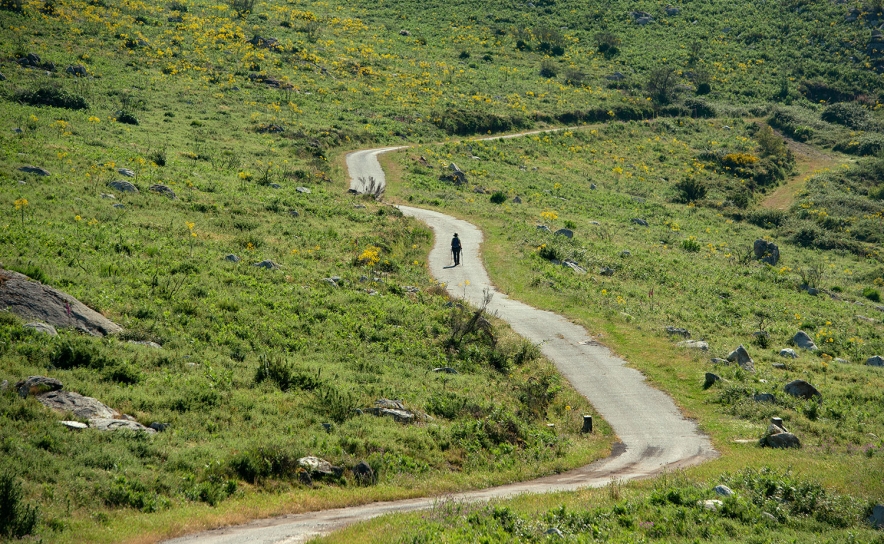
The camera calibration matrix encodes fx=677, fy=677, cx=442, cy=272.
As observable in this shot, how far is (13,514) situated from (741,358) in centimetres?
2287

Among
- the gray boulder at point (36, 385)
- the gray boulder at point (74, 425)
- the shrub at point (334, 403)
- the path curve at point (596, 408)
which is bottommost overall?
the path curve at point (596, 408)

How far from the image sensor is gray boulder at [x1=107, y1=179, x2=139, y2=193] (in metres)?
29.8

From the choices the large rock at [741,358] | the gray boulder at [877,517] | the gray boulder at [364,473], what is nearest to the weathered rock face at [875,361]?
the large rock at [741,358]

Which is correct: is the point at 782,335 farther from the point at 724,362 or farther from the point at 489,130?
the point at 489,130

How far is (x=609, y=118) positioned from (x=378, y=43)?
33.7 m

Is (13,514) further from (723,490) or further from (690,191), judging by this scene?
(690,191)

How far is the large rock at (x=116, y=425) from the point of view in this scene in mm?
13078

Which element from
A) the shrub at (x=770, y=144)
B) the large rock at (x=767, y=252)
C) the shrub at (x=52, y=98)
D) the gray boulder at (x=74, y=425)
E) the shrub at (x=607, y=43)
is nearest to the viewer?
the gray boulder at (x=74, y=425)

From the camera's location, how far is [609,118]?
8150cm

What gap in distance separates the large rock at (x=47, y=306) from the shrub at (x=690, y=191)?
54567 millimetres

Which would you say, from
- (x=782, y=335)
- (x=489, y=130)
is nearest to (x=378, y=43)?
(x=489, y=130)

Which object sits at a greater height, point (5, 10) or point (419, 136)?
point (5, 10)

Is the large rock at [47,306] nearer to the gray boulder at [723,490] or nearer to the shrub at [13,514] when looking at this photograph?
the shrub at [13,514]

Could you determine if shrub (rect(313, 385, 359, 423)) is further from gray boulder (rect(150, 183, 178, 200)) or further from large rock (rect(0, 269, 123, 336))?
gray boulder (rect(150, 183, 178, 200))
